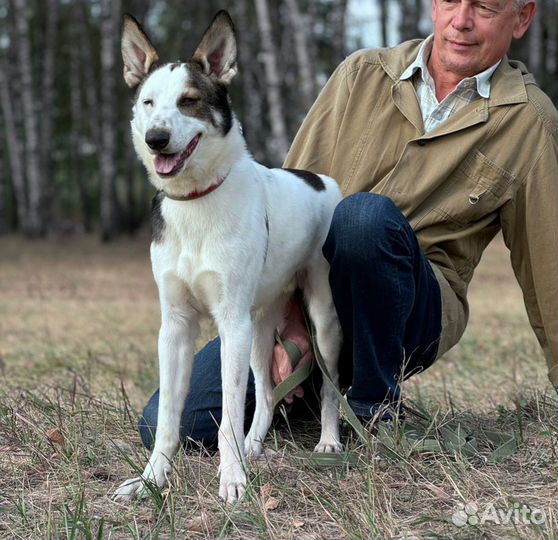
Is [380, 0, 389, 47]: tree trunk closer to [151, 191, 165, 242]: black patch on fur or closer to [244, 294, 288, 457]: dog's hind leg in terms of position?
[244, 294, 288, 457]: dog's hind leg

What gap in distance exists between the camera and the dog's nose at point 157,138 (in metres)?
3.02

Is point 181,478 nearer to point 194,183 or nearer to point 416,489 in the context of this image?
point 416,489

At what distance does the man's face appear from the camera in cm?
383

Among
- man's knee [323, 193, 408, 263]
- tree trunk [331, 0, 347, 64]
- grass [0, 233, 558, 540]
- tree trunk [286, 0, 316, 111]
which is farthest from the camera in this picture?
tree trunk [331, 0, 347, 64]

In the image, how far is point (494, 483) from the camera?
311 centimetres

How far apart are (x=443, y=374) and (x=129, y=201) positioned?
1696cm

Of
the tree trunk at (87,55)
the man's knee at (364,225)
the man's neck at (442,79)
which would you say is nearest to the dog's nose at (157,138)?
the man's knee at (364,225)

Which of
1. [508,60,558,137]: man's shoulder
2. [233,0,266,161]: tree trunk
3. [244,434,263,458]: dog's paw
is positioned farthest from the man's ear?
[233,0,266,161]: tree trunk

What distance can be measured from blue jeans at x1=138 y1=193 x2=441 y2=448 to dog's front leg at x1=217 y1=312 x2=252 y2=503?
8.8 inches

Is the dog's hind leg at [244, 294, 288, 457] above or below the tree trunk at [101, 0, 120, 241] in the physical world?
above

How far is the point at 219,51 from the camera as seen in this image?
3.44 meters

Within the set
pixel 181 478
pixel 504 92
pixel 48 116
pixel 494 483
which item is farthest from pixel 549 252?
pixel 48 116

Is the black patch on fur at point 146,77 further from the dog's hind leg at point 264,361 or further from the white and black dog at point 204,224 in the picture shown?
the dog's hind leg at point 264,361

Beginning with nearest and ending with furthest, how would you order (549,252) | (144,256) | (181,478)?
(181,478) → (549,252) → (144,256)
